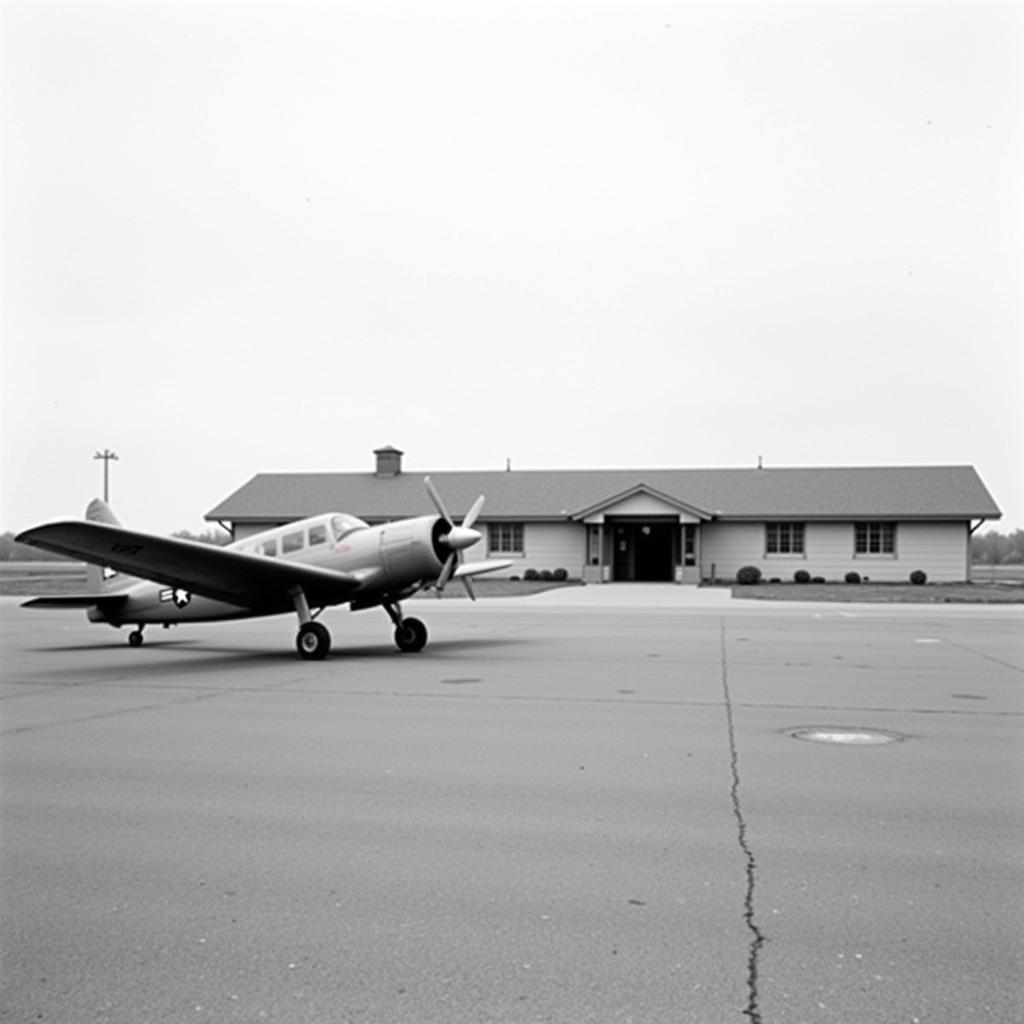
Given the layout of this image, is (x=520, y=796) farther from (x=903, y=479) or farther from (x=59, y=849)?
(x=903, y=479)

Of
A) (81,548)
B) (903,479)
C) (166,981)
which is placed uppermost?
(903,479)

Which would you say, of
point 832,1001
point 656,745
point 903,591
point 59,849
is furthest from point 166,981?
point 903,591

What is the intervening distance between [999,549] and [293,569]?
80.7 meters

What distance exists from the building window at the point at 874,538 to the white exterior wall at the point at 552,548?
38.3 ft

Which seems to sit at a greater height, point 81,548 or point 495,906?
point 81,548

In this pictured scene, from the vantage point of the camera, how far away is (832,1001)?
3.76m

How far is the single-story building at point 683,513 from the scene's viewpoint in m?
42.7

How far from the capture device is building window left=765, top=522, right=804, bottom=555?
4403cm

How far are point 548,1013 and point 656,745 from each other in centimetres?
507

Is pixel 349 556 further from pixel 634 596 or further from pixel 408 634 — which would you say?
pixel 634 596

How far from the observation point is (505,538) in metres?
47.0

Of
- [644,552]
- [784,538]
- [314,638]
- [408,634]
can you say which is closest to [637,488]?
[784,538]

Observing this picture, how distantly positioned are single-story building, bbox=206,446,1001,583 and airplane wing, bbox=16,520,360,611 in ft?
93.8

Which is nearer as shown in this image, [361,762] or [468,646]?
[361,762]
